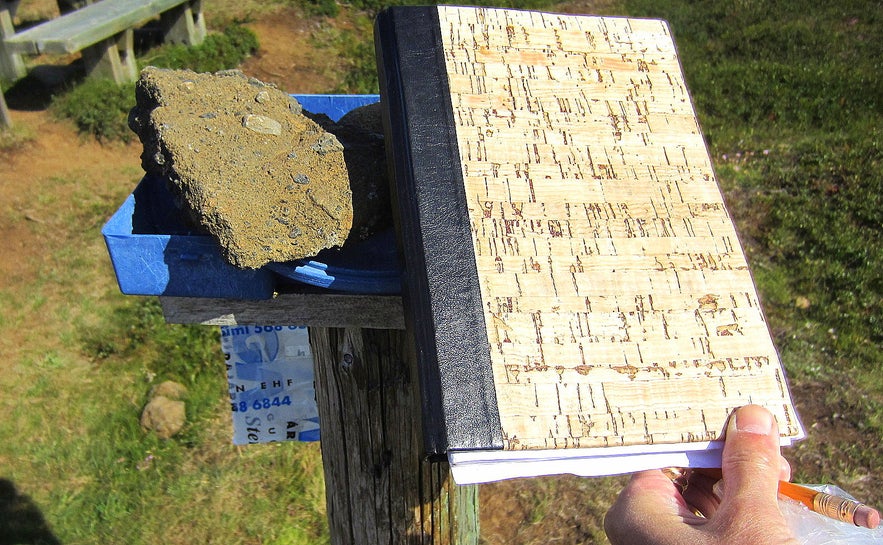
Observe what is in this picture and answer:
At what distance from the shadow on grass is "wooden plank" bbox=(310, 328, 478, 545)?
205 centimetres

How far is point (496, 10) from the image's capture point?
1.72 metres

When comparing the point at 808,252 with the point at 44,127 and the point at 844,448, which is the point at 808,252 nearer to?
the point at 844,448

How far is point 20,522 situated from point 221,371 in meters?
1.19

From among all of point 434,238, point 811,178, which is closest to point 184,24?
point 811,178

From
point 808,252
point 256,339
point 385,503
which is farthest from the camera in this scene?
point 808,252

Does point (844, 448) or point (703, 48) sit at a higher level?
point (703, 48)

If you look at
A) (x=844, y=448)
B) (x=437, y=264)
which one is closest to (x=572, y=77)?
(x=437, y=264)

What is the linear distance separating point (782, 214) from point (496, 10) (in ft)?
13.1

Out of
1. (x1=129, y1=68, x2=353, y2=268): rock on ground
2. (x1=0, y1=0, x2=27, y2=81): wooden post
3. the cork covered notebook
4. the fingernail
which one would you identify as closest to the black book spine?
the cork covered notebook

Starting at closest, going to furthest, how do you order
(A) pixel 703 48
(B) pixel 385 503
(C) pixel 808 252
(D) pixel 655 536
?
(D) pixel 655 536
(B) pixel 385 503
(C) pixel 808 252
(A) pixel 703 48

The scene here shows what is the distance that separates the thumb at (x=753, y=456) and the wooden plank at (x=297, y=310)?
2.41ft

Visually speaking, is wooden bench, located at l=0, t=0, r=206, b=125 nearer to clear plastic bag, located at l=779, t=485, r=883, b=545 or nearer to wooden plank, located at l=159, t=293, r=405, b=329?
wooden plank, located at l=159, t=293, r=405, b=329

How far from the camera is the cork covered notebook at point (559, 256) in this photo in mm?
1214

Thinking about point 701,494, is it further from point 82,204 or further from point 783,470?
point 82,204
